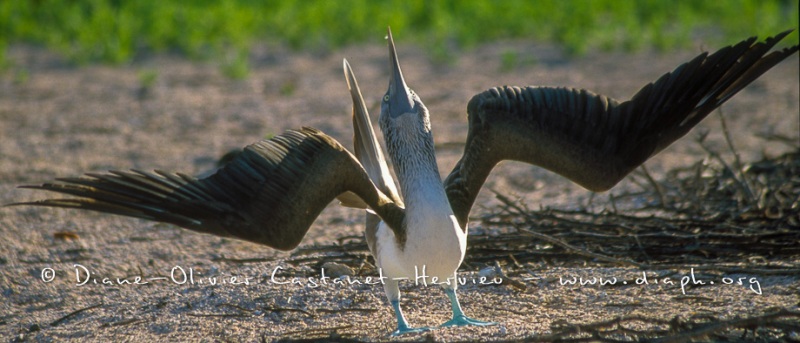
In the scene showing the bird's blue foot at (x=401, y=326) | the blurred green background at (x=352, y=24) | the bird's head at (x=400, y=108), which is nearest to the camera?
the bird's blue foot at (x=401, y=326)

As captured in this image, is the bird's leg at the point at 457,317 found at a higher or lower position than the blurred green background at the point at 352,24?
lower

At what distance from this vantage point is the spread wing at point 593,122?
4660 millimetres

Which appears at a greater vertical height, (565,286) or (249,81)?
(249,81)

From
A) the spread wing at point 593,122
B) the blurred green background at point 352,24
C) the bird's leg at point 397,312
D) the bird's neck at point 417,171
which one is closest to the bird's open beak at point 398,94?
the bird's neck at point 417,171

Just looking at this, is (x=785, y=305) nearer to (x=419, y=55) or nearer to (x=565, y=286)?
(x=565, y=286)

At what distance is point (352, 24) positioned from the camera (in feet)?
45.2

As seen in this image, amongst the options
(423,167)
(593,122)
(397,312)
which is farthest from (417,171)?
(593,122)

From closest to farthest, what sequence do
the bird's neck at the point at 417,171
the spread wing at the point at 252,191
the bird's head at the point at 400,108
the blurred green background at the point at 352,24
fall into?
the spread wing at the point at 252,191, the bird's neck at the point at 417,171, the bird's head at the point at 400,108, the blurred green background at the point at 352,24

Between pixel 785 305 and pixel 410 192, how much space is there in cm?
180

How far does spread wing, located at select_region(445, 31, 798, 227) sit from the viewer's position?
4660mm

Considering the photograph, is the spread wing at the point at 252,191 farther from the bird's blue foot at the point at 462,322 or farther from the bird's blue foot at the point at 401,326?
the bird's blue foot at the point at 462,322

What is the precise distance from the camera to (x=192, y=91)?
1134 centimetres

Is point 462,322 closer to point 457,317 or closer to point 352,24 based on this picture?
point 457,317

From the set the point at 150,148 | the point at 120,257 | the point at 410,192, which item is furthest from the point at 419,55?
the point at 410,192
